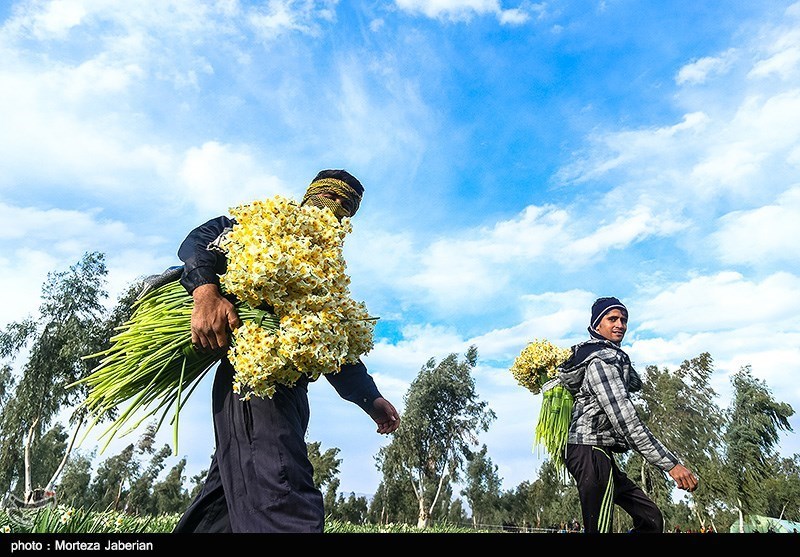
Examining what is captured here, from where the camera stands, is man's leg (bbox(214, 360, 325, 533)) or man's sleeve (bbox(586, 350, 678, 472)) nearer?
man's leg (bbox(214, 360, 325, 533))

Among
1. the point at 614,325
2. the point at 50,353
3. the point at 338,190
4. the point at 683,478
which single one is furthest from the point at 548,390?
the point at 50,353

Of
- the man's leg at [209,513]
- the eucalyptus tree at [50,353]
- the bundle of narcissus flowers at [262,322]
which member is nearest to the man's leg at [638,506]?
the bundle of narcissus flowers at [262,322]

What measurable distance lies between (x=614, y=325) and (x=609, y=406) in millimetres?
774

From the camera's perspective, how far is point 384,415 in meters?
3.11

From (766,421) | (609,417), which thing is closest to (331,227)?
(609,417)

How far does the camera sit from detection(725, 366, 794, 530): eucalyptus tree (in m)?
26.2

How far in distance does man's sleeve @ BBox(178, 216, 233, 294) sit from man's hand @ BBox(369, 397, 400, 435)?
3.57 feet

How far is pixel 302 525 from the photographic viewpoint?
223 cm

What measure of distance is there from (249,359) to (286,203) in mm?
683

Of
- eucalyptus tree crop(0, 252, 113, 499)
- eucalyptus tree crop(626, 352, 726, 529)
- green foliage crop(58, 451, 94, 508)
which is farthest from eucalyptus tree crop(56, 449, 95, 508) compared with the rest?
eucalyptus tree crop(626, 352, 726, 529)

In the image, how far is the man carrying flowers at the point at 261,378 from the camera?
229 centimetres

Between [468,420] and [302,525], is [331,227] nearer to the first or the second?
[302,525]

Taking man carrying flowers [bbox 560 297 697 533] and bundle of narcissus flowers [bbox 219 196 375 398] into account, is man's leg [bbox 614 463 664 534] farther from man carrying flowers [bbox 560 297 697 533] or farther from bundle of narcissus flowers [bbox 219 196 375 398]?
bundle of narcissus flowers [bbox 219 196 375 398]

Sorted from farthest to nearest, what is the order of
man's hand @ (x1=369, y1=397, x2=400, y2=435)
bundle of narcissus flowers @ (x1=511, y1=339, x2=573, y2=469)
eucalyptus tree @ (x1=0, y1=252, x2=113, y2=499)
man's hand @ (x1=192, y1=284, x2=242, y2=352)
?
1. eucalyptus tree @ (x1=0, y1=252, x2=113, y2=499)
2. bundle of narcissus flowers @ (x1=511, y1=339, x2=573, y2=469)
3. man's hand @ (x1=369, y1=397, x2=400, y2=435)
4. man's hand @ (x1=192, y1=284, x2=242, y2=352)
